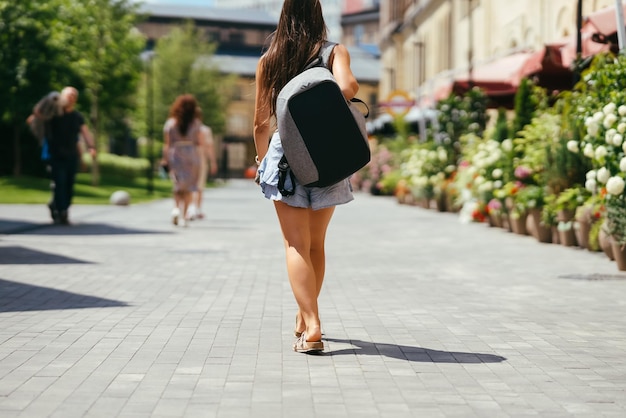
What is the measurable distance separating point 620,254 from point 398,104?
945 inches

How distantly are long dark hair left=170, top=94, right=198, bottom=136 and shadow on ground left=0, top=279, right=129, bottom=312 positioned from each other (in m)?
8.38

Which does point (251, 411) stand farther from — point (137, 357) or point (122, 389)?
point (137, 357)

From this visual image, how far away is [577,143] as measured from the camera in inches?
488

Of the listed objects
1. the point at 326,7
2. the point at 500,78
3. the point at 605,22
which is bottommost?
the point at 500,78

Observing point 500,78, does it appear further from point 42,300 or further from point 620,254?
point 42,300

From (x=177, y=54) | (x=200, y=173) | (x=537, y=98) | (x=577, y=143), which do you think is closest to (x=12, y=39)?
(x=200, y=173)

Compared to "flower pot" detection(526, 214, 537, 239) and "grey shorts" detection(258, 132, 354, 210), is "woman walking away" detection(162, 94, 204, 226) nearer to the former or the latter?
"flower pot" detection(526, 214, 537, 239)

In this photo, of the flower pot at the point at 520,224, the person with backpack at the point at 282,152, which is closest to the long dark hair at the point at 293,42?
the person with backpack at the point at 282,152

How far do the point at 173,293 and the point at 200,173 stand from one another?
906 cm

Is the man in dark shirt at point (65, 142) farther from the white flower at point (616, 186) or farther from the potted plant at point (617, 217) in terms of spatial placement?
the white flower at point (616, 186)

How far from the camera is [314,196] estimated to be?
6.37 meters

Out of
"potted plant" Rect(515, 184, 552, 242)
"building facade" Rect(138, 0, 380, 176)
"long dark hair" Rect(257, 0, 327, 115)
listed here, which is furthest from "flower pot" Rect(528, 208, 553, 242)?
"building facade" Rect(138, 0, 380, 176)

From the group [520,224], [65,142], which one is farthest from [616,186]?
[65,142]

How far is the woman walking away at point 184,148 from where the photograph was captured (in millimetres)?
17688
